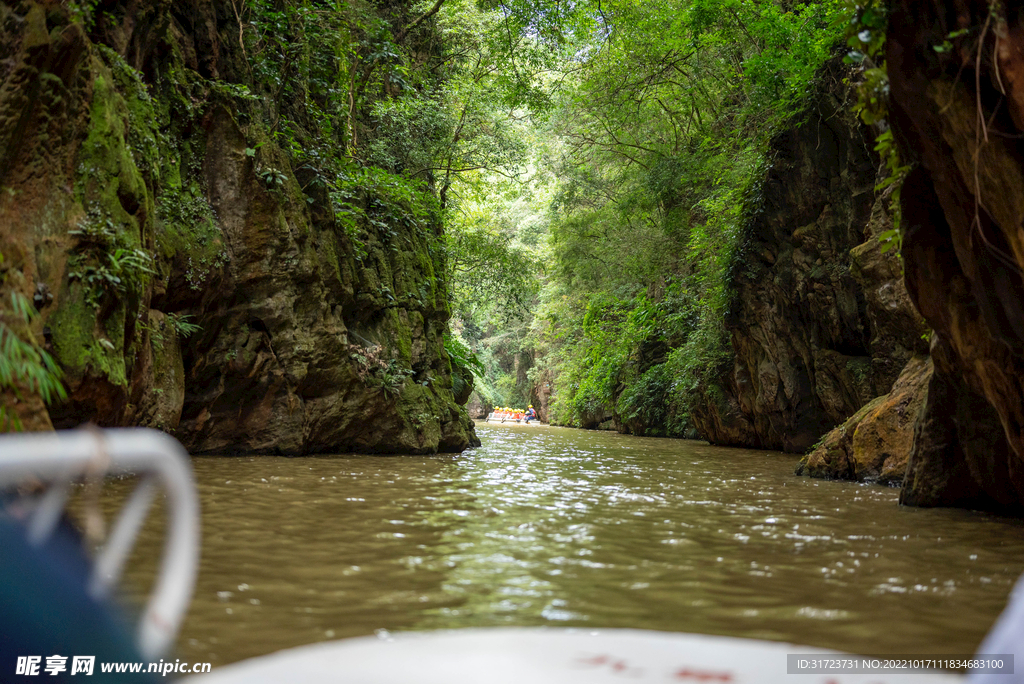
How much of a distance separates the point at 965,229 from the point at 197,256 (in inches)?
345

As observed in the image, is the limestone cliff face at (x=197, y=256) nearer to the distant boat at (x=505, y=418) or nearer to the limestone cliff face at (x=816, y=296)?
the limestone cliff face at (x=816, y=296)

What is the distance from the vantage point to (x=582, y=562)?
14.7 feet

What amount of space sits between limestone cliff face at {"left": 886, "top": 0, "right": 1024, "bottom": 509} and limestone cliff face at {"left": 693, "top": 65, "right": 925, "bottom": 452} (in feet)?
11.6

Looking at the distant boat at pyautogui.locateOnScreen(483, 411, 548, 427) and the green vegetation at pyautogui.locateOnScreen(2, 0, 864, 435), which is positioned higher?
the green vegetation at pyautogui.locateOnScreen(2, 0, 864, 435)

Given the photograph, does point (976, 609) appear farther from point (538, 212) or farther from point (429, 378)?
point (538, 212)

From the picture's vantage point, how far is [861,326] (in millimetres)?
13672

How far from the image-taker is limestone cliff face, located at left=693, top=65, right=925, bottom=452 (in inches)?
459

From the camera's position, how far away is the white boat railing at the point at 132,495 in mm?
1123

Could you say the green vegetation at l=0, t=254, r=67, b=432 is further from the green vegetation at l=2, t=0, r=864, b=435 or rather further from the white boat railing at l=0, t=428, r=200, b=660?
the white boat railing at l=0, t=428, r=200, b=660

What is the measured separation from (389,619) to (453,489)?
4693 mm

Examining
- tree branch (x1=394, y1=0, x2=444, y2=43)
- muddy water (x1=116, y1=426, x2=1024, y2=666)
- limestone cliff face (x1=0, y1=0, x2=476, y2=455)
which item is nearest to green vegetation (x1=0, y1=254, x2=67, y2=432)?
limestone cliff face (x1=0, y1=0, x2=476, y2=455)

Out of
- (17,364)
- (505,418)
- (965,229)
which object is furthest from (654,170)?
(505,418)

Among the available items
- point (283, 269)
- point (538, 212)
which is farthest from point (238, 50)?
point (538, 212)

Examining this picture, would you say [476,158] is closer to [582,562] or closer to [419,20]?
[419,20]
